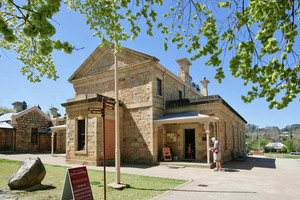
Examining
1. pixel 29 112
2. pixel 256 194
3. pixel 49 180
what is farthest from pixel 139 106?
pixel 29 112

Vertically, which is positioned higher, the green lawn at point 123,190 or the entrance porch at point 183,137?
the entrance porch at point 183,137

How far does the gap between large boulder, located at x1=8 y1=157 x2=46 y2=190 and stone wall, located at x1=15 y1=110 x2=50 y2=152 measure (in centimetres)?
1939

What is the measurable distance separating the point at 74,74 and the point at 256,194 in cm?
1602

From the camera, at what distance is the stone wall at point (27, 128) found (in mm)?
23047

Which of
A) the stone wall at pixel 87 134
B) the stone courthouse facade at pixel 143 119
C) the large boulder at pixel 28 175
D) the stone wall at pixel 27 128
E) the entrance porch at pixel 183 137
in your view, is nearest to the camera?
the large boulder at pixel 28 175

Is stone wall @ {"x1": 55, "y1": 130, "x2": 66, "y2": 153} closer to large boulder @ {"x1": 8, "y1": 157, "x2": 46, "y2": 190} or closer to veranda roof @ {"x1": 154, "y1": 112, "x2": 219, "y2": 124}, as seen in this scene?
veranda roof @ {"x1": 154, "y1": 112, "x2": 219, "y2": 124}

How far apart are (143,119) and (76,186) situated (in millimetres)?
8873

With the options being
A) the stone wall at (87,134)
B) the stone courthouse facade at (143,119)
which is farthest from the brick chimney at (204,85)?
the stone wall at (87,134)

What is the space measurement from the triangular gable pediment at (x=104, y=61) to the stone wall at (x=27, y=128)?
33.4ft

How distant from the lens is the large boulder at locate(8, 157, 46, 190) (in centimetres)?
635

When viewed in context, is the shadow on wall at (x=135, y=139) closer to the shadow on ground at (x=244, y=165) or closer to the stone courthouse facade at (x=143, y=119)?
the stone courthouse facade at (x=143, y=119)

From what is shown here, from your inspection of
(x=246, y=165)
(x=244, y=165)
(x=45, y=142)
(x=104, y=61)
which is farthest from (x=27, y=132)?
(x=246, y=165)

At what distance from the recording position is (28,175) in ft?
21.3

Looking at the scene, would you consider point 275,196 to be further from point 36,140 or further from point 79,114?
point 36,140
